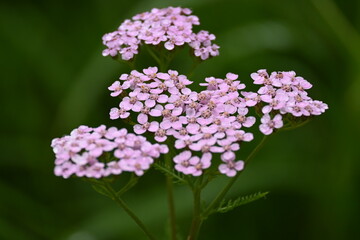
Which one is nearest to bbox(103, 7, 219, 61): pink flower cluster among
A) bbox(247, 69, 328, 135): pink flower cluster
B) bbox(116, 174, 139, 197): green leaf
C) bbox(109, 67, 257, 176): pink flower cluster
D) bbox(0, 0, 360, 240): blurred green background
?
bbox(109, 67, 257, 176): pink flower cluster

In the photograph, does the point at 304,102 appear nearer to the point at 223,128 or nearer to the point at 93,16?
the point at 223,128

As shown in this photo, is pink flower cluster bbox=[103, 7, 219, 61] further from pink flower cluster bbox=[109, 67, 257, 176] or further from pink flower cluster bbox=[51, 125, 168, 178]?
pink flower cluster bbox=[51, 125, 168, 178]

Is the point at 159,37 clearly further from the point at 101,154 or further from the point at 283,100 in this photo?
the point at 101,154

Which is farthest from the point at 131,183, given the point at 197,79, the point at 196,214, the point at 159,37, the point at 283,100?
the point at 197,79

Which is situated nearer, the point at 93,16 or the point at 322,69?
the point at 322,69

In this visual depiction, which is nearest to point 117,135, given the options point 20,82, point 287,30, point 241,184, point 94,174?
point 94,174

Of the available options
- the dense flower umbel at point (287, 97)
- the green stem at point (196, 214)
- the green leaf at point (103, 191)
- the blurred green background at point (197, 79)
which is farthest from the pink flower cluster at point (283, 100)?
the blurred green background at point (197, 79)
